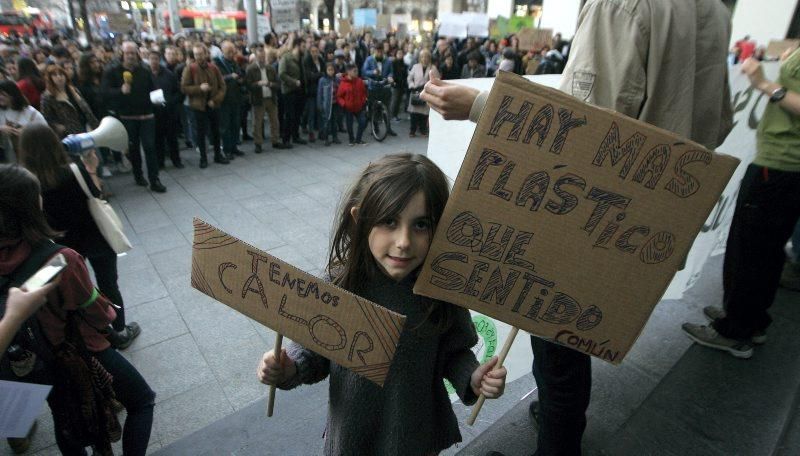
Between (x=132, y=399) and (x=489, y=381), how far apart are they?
1650 mm

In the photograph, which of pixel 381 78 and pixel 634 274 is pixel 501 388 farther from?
pixel 381 78

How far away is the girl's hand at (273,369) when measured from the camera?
1176 mm

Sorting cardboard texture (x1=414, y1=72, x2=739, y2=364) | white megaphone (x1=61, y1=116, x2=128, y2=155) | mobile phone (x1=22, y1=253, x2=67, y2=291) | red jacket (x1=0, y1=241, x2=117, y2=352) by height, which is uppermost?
cardboard texture (x1=414, y1=72, x2=739, y2=364)

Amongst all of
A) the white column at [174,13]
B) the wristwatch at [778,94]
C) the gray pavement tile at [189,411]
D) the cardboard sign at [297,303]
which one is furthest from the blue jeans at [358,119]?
the white column at [174,13]

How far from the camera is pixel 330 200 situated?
20.2 feet

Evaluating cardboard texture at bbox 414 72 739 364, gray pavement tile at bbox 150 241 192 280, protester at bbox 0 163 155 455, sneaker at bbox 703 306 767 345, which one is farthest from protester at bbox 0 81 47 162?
sneaker at bbox 703 306 767 345

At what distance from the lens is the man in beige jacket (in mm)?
1329

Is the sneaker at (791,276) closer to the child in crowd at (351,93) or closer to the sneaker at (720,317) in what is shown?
the sneaker at (720,317)

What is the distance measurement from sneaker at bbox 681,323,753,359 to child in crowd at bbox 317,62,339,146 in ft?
24.3

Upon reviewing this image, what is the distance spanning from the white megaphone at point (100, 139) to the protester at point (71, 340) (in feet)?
7.14

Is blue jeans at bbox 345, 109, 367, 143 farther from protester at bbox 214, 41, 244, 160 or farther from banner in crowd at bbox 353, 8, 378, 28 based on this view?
banner in crowd at bbox 353, 8, 378, 28

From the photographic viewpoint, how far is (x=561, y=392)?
64.6 inches

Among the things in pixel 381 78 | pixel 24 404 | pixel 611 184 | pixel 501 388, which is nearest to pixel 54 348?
pixel 24 404

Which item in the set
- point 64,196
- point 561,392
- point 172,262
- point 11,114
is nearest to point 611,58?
point 561,392
